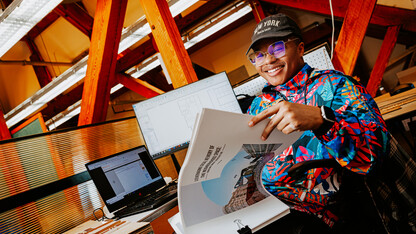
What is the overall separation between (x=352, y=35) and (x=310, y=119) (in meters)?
2.20

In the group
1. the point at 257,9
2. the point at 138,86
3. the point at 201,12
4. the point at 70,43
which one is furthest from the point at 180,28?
the point at 70,43

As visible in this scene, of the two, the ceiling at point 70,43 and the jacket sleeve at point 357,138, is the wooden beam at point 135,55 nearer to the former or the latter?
the ceiling at point 70,43

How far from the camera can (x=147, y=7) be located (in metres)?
2.46

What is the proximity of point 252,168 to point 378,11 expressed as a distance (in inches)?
220

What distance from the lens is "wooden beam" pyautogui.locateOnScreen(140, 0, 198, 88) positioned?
7.61 feet

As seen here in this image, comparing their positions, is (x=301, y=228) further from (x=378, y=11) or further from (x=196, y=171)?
(x=378, y=11)

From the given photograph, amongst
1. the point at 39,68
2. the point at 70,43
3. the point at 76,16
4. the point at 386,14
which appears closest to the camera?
the point at 386,14

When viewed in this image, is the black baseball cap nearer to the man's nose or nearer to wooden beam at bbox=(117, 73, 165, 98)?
the man's nose

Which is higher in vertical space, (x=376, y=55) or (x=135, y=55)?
(x=135, y=55)

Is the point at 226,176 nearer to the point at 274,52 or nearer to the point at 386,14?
the point at 274,52

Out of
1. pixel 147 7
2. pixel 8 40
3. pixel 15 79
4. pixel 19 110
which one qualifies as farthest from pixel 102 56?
pixel 15 79

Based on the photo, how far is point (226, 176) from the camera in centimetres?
76

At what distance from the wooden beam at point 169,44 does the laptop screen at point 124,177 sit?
0.79m

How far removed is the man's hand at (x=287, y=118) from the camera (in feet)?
2.31
